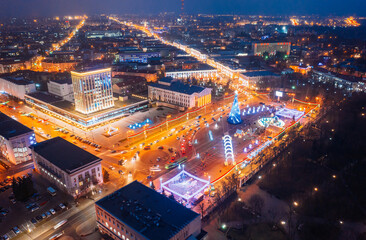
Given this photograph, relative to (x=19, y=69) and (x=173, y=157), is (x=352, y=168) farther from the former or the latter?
(x=19, y=69)

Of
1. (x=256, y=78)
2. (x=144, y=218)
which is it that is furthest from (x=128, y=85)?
(x=144, y=218)

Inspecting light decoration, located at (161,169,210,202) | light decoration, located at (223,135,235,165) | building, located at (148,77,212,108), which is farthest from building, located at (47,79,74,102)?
light decoration, located at (161,169,210,202)

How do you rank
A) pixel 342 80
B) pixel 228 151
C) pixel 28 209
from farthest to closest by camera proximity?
pixel 342 80 < pixel 228 151 < pixel 28 209

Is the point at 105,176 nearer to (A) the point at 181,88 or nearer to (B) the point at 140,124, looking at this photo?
(B) the point at 140,124

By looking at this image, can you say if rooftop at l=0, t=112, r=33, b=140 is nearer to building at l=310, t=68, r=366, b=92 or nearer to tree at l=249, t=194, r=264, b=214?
tree at l=249, t=194, r=264, b=214

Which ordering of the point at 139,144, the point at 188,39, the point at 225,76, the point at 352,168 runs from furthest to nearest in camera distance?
the point at 188,39 < the point at 225,76 < the point at 139,144 < the point at 352,168

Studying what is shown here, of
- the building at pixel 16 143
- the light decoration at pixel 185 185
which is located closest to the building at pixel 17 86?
the building at pixel 16 143

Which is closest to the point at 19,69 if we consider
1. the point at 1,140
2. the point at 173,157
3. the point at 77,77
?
the point at 77,77
